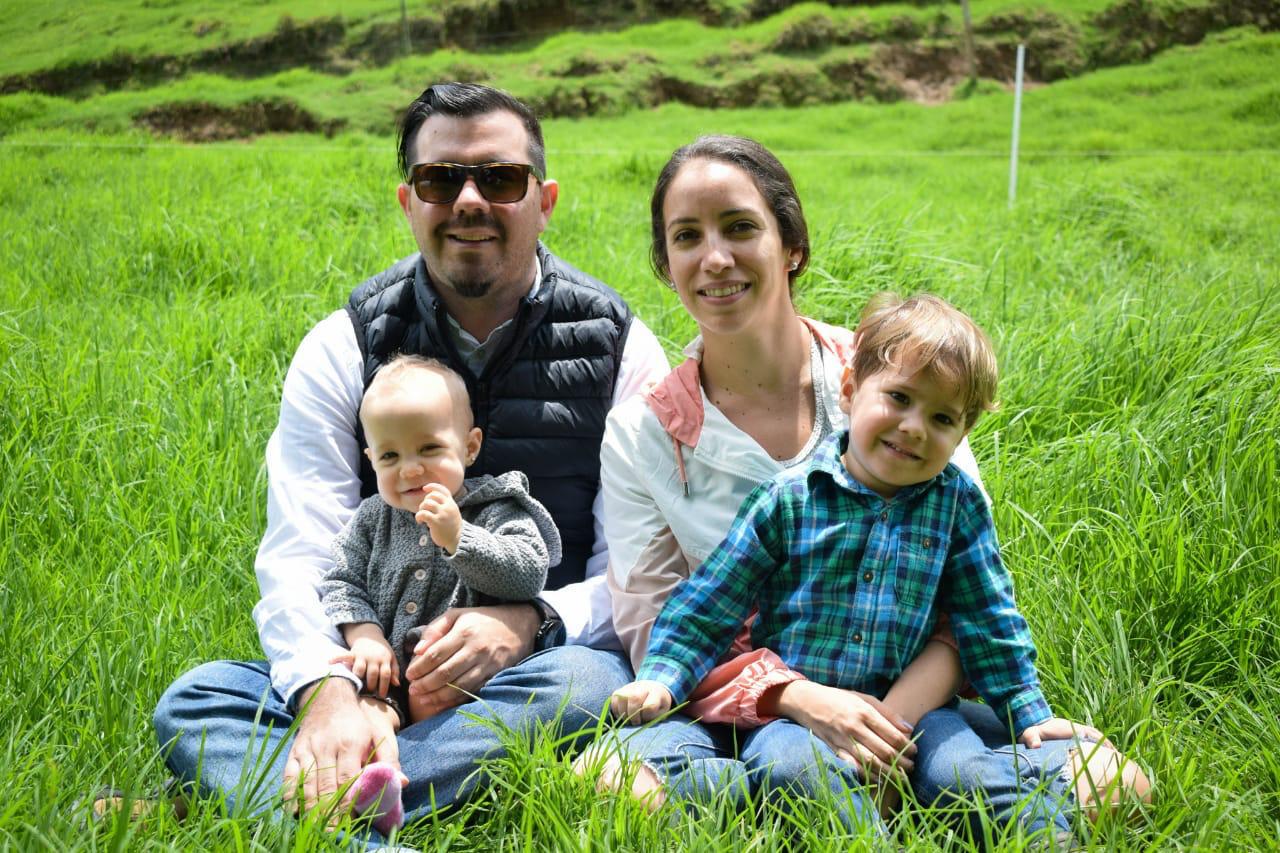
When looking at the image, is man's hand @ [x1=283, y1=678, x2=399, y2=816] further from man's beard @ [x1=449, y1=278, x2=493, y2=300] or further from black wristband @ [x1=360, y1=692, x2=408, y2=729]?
man's beard @ [x1=449, y1=278, x2=493, y2=300]

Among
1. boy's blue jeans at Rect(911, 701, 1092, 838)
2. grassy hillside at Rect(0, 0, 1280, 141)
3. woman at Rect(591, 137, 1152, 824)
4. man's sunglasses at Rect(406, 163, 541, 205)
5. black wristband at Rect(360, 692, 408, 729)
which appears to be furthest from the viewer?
grassy hillside at Rect(0, 0, 1280, 141)

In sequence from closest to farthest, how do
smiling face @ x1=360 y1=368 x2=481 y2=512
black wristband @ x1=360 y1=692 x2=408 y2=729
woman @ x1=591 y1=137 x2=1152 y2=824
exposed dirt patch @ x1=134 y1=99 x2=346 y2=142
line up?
woman @ x1=591 y1=137 x2=1152 y2=824
black wristband @ x1=360 y1=692 x2=408 y2=729
smiling face @ x1=360 y1=368 x2=481 y2=512
exposed dirt patch @ x1=134 y1=99 x2=346 y2=142

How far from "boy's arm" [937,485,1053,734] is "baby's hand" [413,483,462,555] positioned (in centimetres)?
106

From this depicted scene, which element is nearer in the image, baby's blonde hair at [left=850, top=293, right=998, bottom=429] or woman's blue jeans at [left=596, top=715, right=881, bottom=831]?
woman's blue jeans at [left=596, top=715, right=881, bottom=831]

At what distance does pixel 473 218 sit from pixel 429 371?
0.45 meters

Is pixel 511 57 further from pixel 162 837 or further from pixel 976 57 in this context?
pixel 162 837

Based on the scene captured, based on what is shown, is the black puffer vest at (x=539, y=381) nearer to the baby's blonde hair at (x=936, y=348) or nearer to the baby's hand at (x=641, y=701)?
the baby's hand at (x=641, y=701)

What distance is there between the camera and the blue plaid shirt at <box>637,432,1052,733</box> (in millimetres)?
2295

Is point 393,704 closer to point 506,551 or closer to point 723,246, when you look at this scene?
point 506,551

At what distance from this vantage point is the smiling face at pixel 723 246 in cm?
249

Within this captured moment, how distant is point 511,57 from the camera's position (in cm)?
1758

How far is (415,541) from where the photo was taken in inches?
102

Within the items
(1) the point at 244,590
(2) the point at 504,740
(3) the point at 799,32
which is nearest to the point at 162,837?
(2) the point at 504,740

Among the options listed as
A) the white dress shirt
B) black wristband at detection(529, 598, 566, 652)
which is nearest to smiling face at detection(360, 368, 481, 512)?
the white dress shirt
